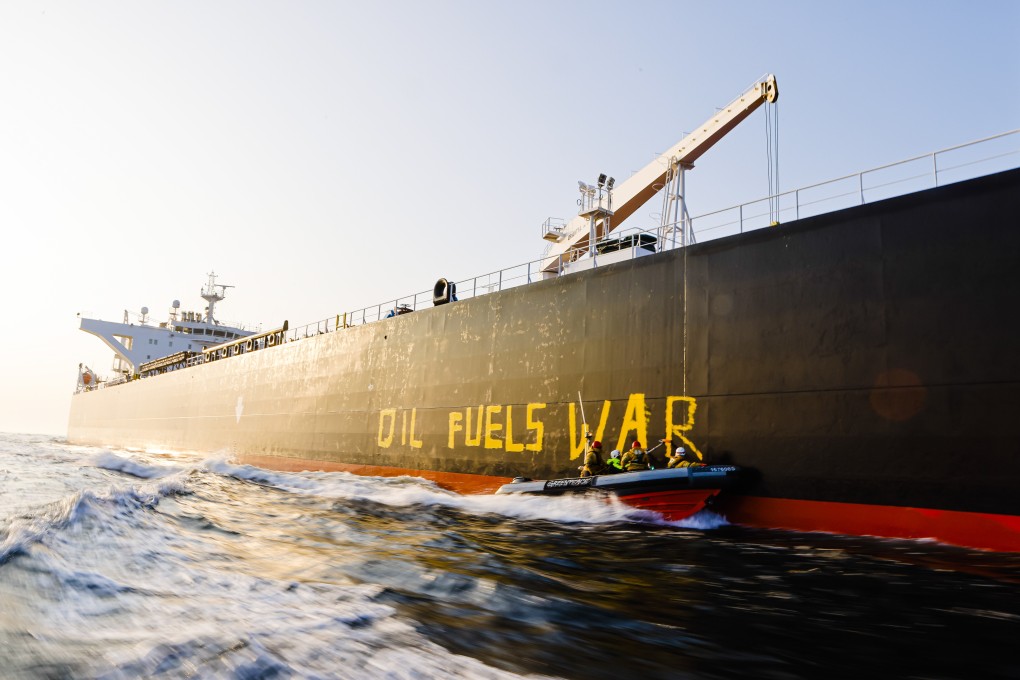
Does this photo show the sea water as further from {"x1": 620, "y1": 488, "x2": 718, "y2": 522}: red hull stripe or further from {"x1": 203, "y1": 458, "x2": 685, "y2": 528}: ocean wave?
{"x1": 203, "y1": 458, "x2": 685, "y2": 528}: ocean wave

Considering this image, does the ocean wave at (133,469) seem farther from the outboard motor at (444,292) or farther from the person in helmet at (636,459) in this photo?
the person in helmet at (636,459)

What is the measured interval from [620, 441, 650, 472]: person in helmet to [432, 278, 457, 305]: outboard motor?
8.29 meters

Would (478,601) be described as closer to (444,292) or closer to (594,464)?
(594,464)

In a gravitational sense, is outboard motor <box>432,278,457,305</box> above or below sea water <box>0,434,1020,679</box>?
above

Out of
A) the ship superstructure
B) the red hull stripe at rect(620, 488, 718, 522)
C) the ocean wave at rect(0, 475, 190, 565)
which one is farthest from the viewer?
the ship superstructure

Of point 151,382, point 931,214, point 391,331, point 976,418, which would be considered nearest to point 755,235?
point 931,214

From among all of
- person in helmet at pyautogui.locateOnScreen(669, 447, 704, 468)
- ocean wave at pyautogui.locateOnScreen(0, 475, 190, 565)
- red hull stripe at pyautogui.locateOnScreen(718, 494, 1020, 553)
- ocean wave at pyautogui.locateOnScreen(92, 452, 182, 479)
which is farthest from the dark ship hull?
ocean wave at pyautogui.locateOnScreen(92, 452, 182, 479)

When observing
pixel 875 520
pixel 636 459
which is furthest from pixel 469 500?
pixel 875 520

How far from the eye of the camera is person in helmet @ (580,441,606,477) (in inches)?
418

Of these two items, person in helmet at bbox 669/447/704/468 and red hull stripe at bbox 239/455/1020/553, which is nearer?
red hull stripe at bbox 239/455/1020/553

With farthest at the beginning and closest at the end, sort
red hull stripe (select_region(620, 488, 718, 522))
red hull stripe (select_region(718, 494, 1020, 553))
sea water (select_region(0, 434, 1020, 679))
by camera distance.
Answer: red hull stripe (select_region(620, 488, 718, 522))
red hull stripe (select_region(718, 494, 1020, 553))
sea water (select_region(0, 434, 1020, 679))

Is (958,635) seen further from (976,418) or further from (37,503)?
(37,503)

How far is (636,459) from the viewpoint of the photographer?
10102 mm

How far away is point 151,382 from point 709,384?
3579 cm
